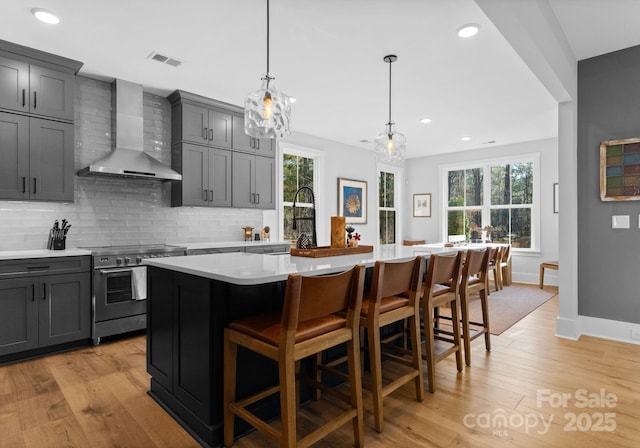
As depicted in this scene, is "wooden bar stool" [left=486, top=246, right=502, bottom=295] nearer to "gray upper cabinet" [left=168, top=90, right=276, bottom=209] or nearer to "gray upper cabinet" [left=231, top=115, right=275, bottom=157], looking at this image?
"gray upper cabinet" [left=168, top=90, right=276, bottom=209]

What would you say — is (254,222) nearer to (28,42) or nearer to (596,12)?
(28,42)

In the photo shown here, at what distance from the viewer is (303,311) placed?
62.7 inches

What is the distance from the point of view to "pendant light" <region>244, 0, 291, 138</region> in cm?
249

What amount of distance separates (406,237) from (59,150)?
7114mm

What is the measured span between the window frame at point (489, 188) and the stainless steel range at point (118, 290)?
20.8ft

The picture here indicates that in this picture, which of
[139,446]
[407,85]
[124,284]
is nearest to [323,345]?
[139,446]

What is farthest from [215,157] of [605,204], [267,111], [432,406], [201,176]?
[605,204]

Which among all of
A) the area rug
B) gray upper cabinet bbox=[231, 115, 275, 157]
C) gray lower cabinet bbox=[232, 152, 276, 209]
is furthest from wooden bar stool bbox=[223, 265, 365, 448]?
gray upper cabinet bbox=[231, 115, 275, 157]

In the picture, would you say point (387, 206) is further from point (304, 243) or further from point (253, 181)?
point (304, 243)

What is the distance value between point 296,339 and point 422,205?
745cm

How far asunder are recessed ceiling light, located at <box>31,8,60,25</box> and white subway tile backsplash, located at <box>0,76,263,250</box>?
1135mm

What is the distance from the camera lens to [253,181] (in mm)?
5082

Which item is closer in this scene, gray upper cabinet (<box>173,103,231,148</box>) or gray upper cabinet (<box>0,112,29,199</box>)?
gray upper cabinet (<box>0,112,29,199</box>)

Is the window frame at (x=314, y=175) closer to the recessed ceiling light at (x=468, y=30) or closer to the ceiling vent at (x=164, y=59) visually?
the ceiling vent at (x=164, y=59)
